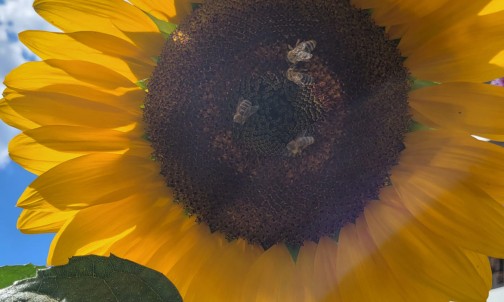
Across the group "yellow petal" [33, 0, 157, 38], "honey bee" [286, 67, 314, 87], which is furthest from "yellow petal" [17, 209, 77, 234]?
"honey bee" [286, 67, 314, 87]

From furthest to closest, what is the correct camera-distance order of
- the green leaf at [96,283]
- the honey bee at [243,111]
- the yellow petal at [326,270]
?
the yellow petal at [326,270] < the honey bee at [243,111] < the green leaf at [96,283]

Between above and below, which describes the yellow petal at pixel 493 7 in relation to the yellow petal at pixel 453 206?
above

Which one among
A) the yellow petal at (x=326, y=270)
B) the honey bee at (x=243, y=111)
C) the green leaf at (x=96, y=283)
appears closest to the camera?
the green leaf at (x=96, y=283)

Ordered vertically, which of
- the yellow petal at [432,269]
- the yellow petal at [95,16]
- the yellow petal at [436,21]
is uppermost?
the yellow petal at [95,16]

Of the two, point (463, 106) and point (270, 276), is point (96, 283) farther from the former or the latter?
point (463, 106)

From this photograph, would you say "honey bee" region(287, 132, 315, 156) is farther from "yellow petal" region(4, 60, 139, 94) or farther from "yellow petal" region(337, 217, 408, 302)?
"yellow petal" region(4, 60, 139, 94)

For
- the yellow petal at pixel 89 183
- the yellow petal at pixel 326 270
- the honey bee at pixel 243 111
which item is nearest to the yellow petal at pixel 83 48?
the yellow petal at pixel 89 183

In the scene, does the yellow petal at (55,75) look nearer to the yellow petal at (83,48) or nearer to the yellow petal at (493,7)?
the yellow petal at (83,48)
